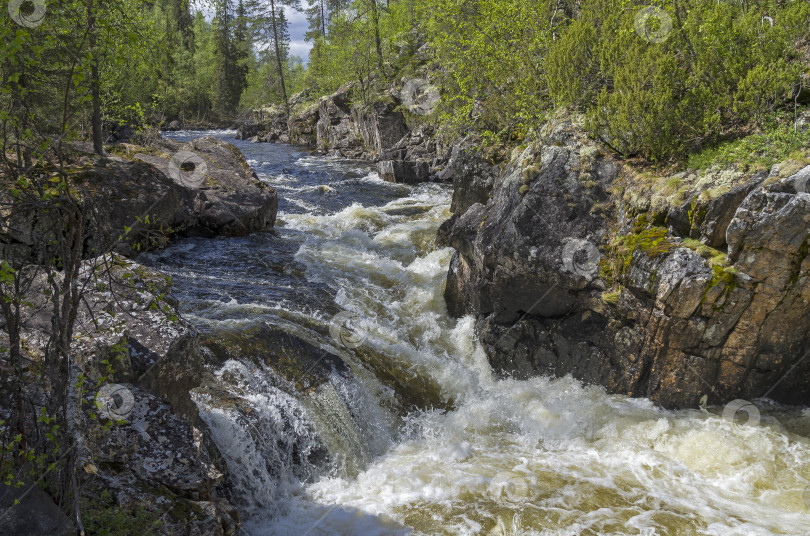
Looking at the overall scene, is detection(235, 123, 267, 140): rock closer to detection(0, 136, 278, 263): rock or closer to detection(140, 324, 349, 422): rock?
detection(0, 136, 278, 263): rock

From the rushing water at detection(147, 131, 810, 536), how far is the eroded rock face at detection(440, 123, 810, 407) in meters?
0.45

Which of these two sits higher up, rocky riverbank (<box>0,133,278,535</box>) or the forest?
the forest

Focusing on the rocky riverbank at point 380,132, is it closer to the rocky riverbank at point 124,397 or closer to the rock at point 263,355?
the rock at point 263,355

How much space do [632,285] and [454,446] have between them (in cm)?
358

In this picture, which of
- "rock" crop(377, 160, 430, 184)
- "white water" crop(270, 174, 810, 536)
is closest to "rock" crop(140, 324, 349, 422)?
"white water" crop(270, 174, 810, 536)

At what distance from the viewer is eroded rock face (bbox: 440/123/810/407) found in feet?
22.3

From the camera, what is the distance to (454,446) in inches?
291

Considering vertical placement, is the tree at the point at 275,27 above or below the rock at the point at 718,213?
above

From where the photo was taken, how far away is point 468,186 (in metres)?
14.5

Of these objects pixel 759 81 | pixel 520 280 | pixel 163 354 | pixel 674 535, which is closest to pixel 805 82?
pixel 759 81

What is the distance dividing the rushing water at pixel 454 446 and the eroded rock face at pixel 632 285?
0.45 meters

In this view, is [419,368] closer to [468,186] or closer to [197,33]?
[468,186]

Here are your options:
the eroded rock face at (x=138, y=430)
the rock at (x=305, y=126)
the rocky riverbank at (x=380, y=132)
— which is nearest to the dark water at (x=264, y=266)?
the rocky riverbank at (x=380, y=132)

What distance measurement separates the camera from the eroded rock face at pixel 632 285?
22.3ft
